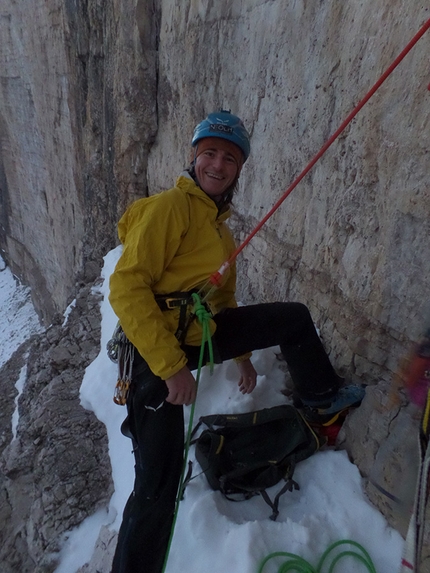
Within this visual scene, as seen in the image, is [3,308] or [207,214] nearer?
[207,214]

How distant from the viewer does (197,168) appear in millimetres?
1819

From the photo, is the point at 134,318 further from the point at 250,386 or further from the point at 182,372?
the point at 250,386

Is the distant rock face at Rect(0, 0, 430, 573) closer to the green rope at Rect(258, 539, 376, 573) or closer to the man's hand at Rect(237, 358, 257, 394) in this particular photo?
the green rope at Rect(258, 539, 376, 573)

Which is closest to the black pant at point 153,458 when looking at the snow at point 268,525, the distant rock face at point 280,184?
the snow at point 268,525

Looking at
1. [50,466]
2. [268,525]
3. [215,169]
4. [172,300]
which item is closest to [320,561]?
[268,525]

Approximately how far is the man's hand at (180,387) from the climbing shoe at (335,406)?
2.26 feet

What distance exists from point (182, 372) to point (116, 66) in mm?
5628

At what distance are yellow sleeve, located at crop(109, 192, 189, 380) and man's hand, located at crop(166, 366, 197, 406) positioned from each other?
32 millimetres

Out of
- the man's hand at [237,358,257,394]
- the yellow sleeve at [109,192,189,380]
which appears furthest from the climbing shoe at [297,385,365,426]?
the yellow sleeve at [109,192,189,380]

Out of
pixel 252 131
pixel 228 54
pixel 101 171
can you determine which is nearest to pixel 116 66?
pixel 101 171

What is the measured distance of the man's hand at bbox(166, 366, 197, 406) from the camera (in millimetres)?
1590

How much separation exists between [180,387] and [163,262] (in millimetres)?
474

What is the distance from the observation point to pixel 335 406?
1968 mm

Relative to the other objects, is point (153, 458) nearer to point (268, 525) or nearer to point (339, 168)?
point (268, 525)
